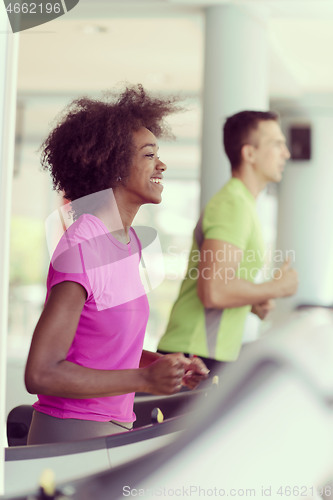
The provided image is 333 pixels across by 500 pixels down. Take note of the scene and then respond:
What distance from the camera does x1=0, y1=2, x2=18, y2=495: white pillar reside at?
0.62m

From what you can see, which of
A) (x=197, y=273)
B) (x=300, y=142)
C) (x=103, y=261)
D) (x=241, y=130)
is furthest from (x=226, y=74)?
(x=103, y=261)

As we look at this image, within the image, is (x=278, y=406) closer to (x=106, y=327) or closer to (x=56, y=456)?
(x=56, y=456)

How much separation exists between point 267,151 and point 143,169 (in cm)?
65

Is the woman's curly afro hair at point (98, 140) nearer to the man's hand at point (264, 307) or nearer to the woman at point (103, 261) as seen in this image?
the woman at point (103, 261)

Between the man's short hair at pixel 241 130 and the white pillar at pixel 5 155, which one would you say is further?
the man's short hair at pixel 241 130

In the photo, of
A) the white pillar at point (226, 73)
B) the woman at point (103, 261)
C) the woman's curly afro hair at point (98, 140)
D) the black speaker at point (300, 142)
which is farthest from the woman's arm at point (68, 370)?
the black speaker at point (300, 142)

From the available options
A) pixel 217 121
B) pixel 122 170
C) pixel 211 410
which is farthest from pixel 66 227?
pixel 217 121

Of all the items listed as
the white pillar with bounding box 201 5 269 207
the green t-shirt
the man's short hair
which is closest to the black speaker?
the white pillar with bounding box 201 5 269 207

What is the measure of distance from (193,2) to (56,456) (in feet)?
6.90

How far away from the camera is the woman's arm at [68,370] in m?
0.71

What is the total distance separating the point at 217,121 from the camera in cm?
255

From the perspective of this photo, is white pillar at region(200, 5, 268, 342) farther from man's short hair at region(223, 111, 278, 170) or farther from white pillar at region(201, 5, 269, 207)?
man's short hair at region(223, 111, 278, 170)

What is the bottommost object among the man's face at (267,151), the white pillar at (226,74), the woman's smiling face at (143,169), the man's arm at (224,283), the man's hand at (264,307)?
the man's hand at (264,307)

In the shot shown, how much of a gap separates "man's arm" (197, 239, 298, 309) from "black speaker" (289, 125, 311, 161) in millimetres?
2648
